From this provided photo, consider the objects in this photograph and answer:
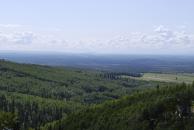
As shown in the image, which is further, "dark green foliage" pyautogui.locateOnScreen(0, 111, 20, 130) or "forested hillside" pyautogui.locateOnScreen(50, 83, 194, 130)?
"dark green foliage" pyautogui.locateOnScreen(0, 111, 20, 130)

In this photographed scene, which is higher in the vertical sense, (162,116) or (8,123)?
(162,116)

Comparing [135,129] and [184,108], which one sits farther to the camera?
[135,129]

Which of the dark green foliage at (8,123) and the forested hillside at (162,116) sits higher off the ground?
the forested hillside at (162,116)

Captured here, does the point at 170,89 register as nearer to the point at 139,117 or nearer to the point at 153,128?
the point at 139,117

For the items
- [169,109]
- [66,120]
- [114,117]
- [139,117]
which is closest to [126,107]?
[114,117]

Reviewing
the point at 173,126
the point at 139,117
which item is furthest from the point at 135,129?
the point at 173,126

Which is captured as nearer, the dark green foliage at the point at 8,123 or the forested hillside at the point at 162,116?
the forested hillside at the point at 162,116

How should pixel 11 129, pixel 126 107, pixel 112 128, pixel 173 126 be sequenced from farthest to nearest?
pixel 126 107
pixel 112 128
pixel 11 129
pixel 173 126

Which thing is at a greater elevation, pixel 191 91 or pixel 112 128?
pixel 191 91

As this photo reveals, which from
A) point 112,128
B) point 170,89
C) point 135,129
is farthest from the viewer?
point 170,89

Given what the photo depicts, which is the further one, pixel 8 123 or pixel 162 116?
pixel 8 123

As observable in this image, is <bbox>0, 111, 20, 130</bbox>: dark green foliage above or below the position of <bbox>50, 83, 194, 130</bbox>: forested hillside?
below
